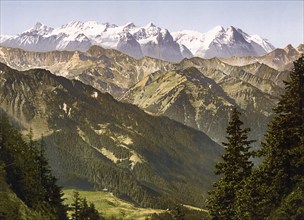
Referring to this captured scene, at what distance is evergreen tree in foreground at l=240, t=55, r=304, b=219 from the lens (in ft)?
116

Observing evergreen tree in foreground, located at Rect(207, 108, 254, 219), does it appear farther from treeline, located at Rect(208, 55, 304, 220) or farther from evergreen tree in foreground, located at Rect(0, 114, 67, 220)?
evergreen tree in foreground, located at Rect(0, 114, 67, 220)

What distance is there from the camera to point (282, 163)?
119ft

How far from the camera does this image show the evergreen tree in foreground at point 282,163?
35.4 meters

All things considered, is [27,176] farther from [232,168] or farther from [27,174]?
[232,168]

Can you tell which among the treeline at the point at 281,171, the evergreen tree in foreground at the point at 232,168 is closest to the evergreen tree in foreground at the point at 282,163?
the treeline at the point at 281,171

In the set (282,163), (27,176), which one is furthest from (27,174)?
(282,163)

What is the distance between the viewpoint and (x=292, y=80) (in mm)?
38969

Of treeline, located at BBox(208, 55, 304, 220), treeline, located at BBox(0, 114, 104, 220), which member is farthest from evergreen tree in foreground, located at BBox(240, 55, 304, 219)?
treeline, located at BBox(0, 114, 104, 220)

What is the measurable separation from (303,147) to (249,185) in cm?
496

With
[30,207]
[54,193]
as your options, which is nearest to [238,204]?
[30,207]

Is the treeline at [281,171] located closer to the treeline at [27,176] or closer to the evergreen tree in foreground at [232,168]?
the evergreen tree in foreground at [232,168]

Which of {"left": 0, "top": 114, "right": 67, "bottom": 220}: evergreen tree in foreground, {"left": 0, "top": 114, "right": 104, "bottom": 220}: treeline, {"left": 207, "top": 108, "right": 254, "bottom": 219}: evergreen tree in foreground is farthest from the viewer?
{"left": 0, "top": 114, "right": 67, "bottom": 220}: evergreen tree in foreground

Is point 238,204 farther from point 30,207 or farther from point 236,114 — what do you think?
point 30,207

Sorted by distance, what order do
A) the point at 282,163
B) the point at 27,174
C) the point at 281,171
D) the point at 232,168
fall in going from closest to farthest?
the point at 281,171
the point at 282,163
the point at 232,168
the point at 27,174
